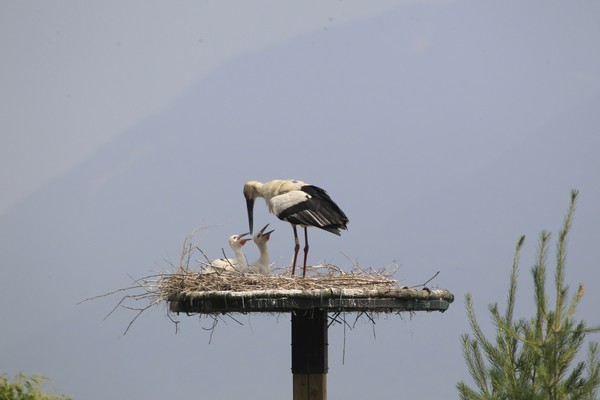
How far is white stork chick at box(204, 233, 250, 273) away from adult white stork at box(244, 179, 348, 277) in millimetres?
536

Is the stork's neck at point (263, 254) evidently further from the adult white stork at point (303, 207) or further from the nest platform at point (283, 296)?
the nest platform at point (283, 296)

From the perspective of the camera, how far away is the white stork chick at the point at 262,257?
8.51 metres

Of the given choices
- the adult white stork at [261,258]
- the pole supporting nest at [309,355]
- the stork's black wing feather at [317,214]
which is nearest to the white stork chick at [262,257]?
the adult white stork at [261,258]

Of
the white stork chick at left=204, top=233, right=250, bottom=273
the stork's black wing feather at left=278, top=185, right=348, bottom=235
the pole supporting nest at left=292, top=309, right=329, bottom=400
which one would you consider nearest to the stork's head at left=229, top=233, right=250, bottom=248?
the white stork chick at left=204, top=233, right=250, bottom=273

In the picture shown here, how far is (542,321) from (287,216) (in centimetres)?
268

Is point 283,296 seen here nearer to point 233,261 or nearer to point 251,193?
point 233,261

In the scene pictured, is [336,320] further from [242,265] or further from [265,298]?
[242,265]

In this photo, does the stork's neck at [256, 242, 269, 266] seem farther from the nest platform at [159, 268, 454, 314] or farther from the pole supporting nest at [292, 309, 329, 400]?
the pole supporting nest at [292, 309, 329, 400]

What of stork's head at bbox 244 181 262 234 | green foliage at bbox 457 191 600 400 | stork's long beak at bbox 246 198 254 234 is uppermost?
stork's head at bbox 244 181 262 234

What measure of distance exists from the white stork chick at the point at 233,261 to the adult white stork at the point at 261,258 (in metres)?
0.11

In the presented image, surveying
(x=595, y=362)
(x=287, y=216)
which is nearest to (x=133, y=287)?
(x=287, y=216)

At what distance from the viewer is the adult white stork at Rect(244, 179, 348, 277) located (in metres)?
7.87

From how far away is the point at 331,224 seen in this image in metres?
7.85

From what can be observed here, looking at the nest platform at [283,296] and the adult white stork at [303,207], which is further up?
the adult white stork at [303,207]
